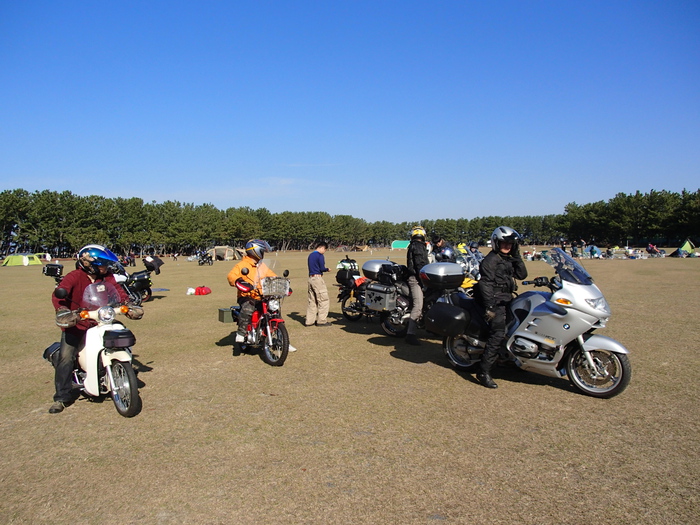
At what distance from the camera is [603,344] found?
5.18m

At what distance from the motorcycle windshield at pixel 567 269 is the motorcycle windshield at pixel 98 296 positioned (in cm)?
513

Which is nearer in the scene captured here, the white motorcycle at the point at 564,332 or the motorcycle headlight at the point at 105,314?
the motorcycle headlight at the point at 105,314

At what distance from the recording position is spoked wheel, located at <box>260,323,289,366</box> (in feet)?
22.1

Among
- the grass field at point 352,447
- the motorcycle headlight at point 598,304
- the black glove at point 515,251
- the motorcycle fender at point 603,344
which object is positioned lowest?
the grass field at point 352,447

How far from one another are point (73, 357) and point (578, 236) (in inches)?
4280

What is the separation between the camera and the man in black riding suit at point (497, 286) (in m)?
5.73

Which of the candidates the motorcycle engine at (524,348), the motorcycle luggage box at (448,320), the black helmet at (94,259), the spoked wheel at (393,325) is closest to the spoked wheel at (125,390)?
the black helmet at (94,259)

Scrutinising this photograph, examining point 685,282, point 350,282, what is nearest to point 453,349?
point 350,282

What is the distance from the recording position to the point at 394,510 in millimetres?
3201

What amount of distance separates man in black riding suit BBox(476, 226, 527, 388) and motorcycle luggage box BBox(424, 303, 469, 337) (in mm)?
323

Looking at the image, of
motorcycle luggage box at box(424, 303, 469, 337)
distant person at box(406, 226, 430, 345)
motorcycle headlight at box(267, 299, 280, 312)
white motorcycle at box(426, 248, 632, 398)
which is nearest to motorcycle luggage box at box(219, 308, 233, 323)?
motorcycle headlight at box(267, 299, 280, 312)

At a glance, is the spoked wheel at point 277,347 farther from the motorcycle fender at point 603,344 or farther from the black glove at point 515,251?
the motorcycle fender at point 603,344

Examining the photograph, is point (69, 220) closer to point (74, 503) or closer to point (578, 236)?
point (74, 503)

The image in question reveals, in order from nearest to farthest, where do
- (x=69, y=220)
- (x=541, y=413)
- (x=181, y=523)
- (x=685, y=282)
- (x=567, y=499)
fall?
(x=181, y=523)
(x=567, y=499)
(x=541, y=413)
(x=685, y=282)
(x=69, y=220)
